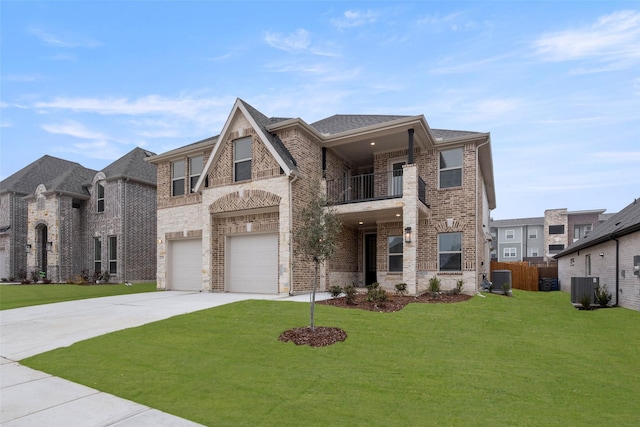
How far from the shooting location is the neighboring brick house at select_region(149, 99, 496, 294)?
13.5 m

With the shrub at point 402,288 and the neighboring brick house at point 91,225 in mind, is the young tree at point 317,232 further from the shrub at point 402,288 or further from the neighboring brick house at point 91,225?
the neighboring brick house at point 91,225

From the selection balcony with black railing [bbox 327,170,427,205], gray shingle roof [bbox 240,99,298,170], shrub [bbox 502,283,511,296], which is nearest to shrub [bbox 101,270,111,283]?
gray shingle roof [bbox 240,99,298,170]

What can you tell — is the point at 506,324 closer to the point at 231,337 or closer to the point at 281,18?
the point at 231,337

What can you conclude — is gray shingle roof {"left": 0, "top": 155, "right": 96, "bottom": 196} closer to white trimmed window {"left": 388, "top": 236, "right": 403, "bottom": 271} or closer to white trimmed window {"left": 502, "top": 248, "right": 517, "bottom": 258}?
white trimmed window {"left": 388, "top": 236, "right": 403, "bottom": 271}

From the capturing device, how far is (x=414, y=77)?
16.1 metres

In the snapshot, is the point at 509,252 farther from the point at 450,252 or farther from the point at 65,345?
the point at 65,345

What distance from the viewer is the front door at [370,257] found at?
16719 millimetres

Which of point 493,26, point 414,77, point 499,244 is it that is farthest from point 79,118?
point 499,244

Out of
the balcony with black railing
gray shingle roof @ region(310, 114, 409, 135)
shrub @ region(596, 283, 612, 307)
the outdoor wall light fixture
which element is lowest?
shrub @ region(596, 283, 612, 307)

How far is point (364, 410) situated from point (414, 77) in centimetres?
1535

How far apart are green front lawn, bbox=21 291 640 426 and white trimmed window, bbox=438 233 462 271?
17.1 feet

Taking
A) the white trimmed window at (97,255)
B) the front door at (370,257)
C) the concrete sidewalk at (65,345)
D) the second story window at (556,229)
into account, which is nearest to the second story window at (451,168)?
the front door at (370,257)

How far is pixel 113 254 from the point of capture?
22.8 metres

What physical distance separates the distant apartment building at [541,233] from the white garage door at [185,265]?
127ft
